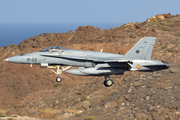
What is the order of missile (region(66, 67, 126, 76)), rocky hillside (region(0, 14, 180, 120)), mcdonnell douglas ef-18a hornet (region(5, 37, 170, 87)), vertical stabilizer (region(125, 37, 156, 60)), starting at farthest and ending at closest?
rocky hillside (region(0, 14, 180, 120))
vertical stabilizer (region(125, 37, 156, 60))
mcdonnell douglas ef-18a hornet (region(5, 37, 170, 87))
missile (region(66, 67, 126, 76))

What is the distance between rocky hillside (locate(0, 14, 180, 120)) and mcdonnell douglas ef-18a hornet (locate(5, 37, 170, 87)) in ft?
18.7

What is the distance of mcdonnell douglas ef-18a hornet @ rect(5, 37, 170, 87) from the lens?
2306cm

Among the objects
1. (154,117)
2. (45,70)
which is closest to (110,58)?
(154,117)

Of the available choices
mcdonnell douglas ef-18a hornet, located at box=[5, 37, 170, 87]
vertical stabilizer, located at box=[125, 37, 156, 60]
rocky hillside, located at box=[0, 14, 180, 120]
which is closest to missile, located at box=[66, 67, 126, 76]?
mcdonnell douglas ef-18a hornet, located at box=[5, 37, 170, 87]

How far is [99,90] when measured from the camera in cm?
3506

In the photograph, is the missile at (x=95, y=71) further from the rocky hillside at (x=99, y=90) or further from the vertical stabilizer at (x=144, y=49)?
the rocky hillside at (x=99, y=90)

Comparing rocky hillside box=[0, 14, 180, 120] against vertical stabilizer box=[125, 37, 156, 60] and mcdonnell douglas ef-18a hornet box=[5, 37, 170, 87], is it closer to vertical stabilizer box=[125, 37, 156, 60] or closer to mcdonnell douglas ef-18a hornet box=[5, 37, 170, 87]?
mcdonnell douglas ef-18a hornet box=[5, 37, 170, 87]

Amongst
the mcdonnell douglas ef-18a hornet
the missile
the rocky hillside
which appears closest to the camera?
the missile

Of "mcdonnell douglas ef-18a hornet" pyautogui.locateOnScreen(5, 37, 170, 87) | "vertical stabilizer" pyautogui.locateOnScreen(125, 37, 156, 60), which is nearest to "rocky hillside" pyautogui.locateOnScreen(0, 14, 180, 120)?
"mcdonnell douglas ef-18a hornet" pyautogui.locateOnScreen(5, 37, 170, 87)

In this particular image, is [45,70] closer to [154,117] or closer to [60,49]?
[60,49]

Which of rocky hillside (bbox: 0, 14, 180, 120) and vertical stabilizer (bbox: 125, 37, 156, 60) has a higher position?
vertical stabilizer (bbox: 125, 37, 156, 60)

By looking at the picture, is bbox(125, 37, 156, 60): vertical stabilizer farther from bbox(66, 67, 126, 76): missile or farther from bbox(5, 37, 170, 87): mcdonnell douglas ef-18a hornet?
bbox(66, 67, 126, 76): missile

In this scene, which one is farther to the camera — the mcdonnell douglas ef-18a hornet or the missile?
the mcdonnell douglas ef-18a hornet

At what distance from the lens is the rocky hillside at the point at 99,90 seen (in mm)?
27734
